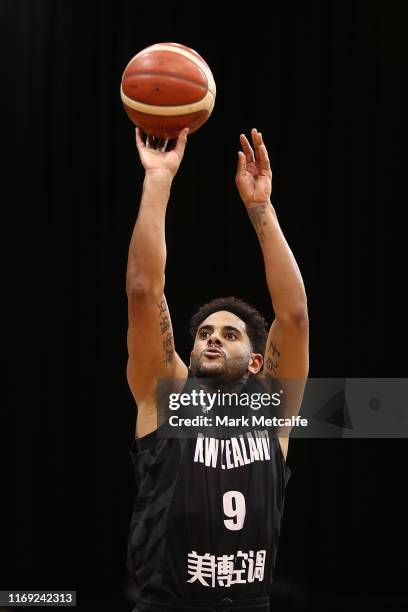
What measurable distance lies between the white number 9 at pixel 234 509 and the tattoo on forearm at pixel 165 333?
42cm

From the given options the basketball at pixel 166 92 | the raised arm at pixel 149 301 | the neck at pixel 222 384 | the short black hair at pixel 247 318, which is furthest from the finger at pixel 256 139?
the neck at pixel 222 384

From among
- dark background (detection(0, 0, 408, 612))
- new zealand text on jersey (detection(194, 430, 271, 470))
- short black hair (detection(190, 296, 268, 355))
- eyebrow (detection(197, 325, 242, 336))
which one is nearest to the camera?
new zealand text on jersey (detection(194, 430, 271, 470))

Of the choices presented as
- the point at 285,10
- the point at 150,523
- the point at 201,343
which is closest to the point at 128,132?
the point at 285,10

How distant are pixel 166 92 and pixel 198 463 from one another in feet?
3.76

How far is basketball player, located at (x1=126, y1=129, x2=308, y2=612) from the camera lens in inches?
93.6

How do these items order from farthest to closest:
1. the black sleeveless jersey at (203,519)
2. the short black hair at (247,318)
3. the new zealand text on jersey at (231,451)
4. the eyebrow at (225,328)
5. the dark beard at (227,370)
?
the short black hair at (247,318) < the eyebrow at (225,328) < the dark beard at (227,370) < the new zealand text on jersey at (231,451) < the black sleeveless jersey at (203,519)

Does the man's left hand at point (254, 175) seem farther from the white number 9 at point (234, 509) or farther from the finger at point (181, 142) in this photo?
the white number 9 at point (234, 509)

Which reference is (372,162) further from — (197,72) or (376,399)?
(197,72)

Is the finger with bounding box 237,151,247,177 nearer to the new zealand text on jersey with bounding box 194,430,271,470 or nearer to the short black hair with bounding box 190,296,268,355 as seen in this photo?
the short black hair with bounding box 190,296,268,355

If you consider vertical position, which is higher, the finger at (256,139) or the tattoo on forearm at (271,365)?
Result: the finger at (256,139)

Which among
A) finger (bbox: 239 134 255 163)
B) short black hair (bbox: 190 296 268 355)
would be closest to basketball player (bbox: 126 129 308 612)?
short black hair (bbox: 190 296 268 355)

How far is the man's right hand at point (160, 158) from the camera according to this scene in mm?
2547

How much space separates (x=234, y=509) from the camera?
2.43m

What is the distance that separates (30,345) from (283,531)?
153cm
